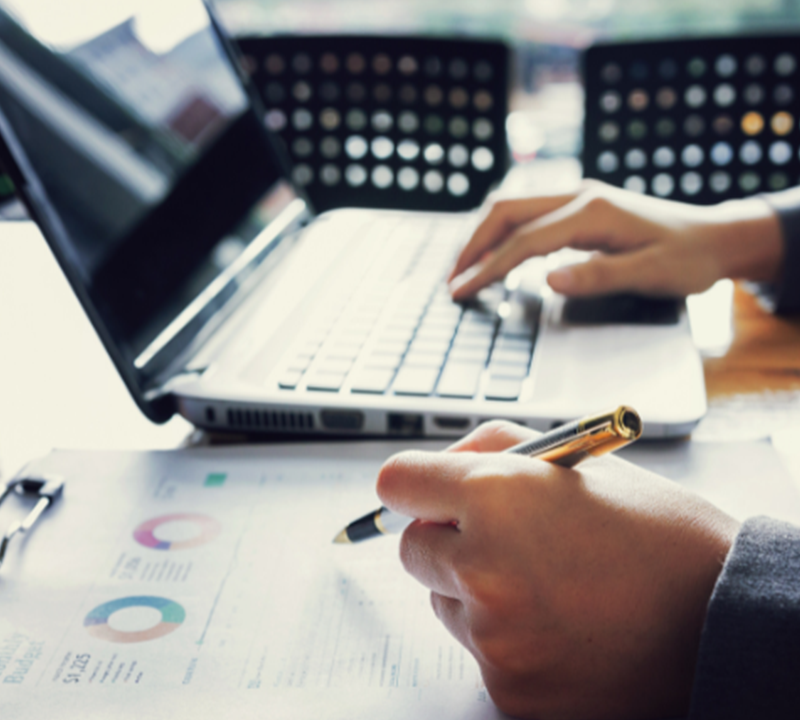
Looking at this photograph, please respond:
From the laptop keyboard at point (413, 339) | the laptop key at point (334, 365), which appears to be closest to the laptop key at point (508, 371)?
the laptop keyboard at point (413, 339)

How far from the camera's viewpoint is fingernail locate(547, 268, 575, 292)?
0.64 m

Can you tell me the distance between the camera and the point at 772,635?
0.30m

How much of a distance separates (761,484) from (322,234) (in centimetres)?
54

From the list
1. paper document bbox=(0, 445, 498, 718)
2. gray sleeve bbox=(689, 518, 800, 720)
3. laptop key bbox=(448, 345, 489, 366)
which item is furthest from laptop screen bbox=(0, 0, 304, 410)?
gray sleeve bbox=(689, 518, 800, 720)

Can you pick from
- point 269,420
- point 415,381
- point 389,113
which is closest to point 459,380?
point 415,381

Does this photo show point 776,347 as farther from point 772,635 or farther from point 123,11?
point 123,11

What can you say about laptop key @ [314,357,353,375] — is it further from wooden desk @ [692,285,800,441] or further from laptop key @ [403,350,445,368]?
wooden desk @ [692,285,800,441]

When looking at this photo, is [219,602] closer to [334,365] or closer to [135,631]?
[135,631]

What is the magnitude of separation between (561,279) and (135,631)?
0.43 meters

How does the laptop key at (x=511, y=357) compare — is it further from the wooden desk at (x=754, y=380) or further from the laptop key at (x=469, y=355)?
the wooden desk at (x=754, y=380)

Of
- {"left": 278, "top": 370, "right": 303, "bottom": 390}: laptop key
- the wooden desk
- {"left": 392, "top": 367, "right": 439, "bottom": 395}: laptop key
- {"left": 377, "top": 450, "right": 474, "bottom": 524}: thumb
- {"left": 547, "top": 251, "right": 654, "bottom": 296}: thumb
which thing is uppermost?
{"left": 377, "top": 450, "right": 474, "bottom": 524}: thumb

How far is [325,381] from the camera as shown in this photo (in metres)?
0.53

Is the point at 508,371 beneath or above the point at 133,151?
beneath

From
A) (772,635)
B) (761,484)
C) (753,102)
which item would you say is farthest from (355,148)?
(772,635)
